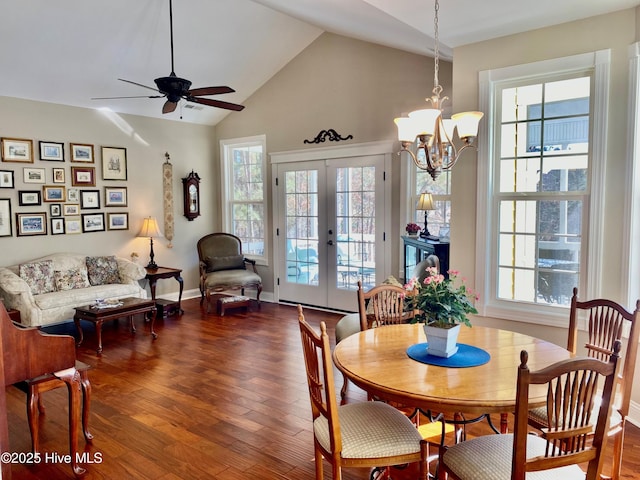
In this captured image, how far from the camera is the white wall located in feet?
17.2

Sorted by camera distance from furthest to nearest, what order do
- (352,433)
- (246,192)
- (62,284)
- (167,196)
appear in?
1. (246,192)
2. (167,196)
3. (62,284)
4. (352,433)

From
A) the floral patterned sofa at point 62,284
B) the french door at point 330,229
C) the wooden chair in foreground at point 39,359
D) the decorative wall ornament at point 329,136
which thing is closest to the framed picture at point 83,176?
the floral patterned sofa at point 62,284

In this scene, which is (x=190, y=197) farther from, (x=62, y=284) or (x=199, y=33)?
(x=199, y=33)

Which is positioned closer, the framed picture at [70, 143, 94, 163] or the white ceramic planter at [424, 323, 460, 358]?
the white ceramic planter at [424, 323, 460, 358]

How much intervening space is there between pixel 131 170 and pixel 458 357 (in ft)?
18.4

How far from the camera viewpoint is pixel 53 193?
18.1 feet

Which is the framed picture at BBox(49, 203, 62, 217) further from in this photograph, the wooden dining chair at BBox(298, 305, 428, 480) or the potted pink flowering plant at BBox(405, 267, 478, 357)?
the potted pink flowering plant at BBox(405, 267, 478, 357)

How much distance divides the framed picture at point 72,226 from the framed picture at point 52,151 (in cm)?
77

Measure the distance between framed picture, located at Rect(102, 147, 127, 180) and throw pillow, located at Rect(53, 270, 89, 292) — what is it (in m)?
1.37

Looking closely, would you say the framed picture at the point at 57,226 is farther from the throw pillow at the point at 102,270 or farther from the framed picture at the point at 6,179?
the framed picture at the point at 6,179

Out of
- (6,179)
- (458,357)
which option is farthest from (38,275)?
(458,357)

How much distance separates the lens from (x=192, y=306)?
6625 millimetres

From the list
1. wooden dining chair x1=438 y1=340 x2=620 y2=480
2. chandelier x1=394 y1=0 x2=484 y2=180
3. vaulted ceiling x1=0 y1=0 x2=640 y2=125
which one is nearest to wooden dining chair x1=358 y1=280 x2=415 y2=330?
chandelier x1=394 y1=0 x2=484 y2=180

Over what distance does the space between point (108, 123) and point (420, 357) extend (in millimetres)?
5622
